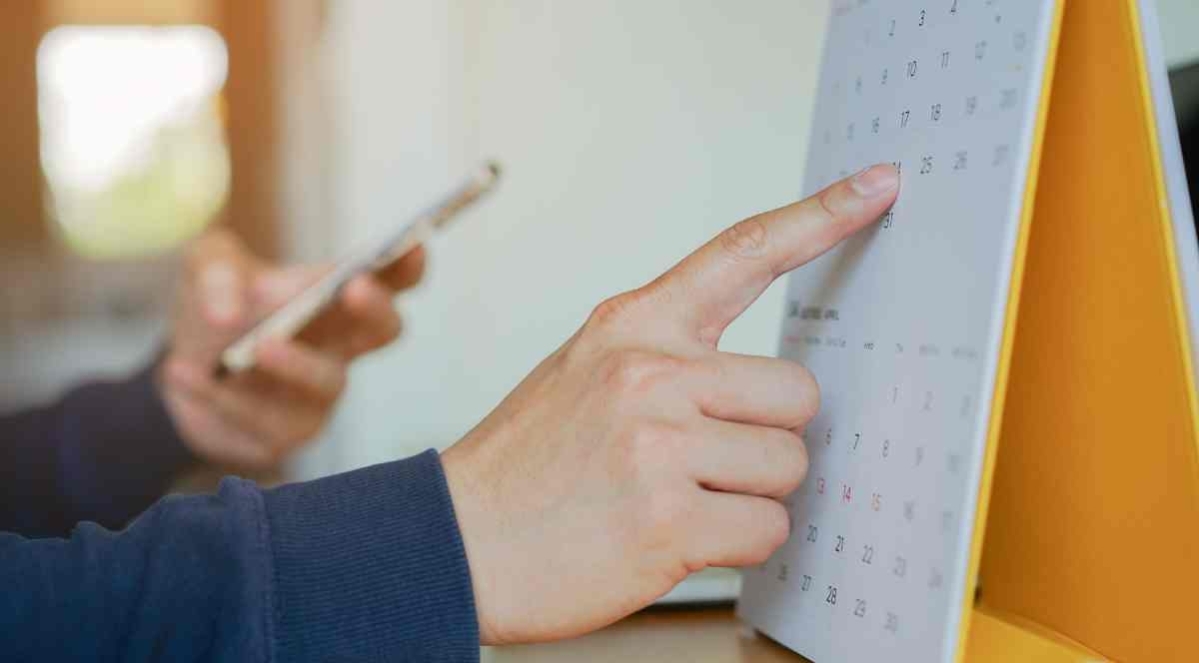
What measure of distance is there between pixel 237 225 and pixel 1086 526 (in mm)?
1313

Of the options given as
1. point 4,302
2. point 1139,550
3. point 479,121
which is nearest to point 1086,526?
point 1139,550

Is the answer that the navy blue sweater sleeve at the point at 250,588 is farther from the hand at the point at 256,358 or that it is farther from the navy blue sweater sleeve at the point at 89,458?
the navy blue sweater sleeve at the point at 89,458

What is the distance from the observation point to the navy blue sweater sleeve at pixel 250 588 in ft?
1.83

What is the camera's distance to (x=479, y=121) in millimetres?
1593

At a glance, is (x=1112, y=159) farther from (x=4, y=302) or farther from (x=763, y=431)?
(x=4, y=302)

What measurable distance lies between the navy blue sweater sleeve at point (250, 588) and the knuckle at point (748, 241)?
187 millimetres

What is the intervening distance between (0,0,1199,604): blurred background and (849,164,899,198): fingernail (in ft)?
3.07

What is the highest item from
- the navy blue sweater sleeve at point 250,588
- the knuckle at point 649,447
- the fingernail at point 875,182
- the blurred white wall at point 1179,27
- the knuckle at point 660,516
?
the blurred white wall at point 1179,27

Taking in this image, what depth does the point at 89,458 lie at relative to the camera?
5.27ft

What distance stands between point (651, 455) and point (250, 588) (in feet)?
0.65

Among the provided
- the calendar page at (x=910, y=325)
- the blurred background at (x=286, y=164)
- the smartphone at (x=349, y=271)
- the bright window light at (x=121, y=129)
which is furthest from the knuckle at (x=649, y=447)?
the bright window light at (x=121, y=129)

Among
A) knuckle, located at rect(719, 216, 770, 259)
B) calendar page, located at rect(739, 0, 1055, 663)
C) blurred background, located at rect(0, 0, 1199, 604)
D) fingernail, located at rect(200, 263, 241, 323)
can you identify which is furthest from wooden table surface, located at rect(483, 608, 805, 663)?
fingernail, located at rect(200, 263, 241, 323)

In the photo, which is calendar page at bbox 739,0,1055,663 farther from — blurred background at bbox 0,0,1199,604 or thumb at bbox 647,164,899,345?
blurred background at bbox 0,0,1199,604

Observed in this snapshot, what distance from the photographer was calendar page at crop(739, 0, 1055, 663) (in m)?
0.53
